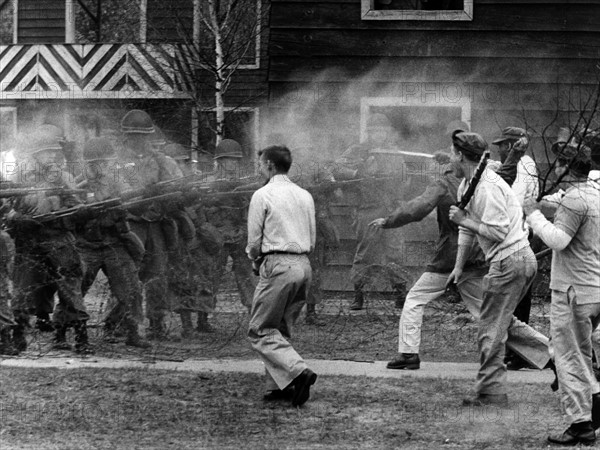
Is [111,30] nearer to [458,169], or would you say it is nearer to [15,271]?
[15,271]

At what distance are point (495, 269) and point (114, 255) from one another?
400 cm

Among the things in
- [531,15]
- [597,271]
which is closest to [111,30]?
[531,15]

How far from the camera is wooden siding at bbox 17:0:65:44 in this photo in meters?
21.6

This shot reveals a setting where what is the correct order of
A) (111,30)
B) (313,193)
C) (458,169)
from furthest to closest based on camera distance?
(111,30) < (313,193) < (458,169)

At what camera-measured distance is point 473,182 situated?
812 cm

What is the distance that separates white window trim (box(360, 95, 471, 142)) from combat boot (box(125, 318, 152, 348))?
4979 mm

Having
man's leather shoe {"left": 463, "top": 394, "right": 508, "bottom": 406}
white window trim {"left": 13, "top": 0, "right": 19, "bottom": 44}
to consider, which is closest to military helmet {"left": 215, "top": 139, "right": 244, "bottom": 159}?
man's leather shoe {"left": 463, "top": 394, "right": 508, "bottom": 406}

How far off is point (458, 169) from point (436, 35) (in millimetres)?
6332

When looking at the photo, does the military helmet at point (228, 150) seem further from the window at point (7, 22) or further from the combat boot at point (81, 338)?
the window at point (7, 22)

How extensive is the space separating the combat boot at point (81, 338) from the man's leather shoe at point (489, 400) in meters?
3.85

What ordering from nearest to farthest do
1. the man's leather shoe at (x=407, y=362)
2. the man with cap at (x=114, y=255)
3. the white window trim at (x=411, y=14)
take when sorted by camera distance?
the man's leather shoe at (x=407, y=362) → the man with cap at (x=114, y=255) → the white window trim at (x=411, y=14)

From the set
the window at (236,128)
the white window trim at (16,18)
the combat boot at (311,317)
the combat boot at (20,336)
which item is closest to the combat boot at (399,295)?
the combat boot at (311,317)

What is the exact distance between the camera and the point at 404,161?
13039 millimetres

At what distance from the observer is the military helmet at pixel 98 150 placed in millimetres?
10898
